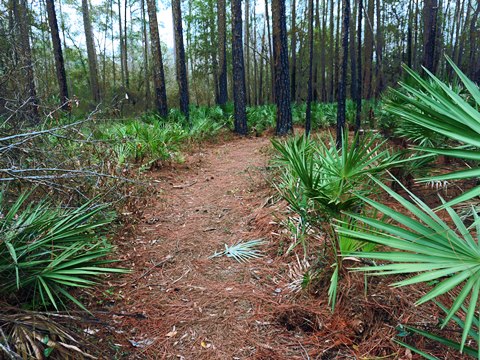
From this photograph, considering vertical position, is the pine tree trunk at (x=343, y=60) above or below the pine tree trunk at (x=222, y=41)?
below

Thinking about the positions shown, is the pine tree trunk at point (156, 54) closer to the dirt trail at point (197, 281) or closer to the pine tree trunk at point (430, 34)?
the dirt trail at point (197, 281)

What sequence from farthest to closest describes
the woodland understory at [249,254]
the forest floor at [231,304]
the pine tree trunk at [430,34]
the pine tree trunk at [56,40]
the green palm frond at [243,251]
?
1. the pine tree trunk at [56,40]
2. the pine tree trunk at [430,34]
3. the green palm frond at [243,251]
4. the forest floor at [231,304]
5. the woodland understory at [249,254]

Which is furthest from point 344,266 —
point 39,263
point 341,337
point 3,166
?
point 3,166

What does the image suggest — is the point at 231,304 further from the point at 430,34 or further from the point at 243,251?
the point at 430,34

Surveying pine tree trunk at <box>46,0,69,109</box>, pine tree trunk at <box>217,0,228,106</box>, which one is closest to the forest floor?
pine tree trunk at <box>46,0,69,109</box>

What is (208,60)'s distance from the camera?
24172 mm

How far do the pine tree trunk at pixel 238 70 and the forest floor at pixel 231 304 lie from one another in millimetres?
7325

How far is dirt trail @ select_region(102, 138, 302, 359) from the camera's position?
229 centimetres

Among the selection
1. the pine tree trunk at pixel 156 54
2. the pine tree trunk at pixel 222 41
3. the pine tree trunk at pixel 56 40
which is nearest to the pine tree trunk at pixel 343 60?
the pine tree trunk at pixel 156 54

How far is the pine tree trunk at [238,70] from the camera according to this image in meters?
10.4

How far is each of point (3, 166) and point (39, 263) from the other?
3.37 feet

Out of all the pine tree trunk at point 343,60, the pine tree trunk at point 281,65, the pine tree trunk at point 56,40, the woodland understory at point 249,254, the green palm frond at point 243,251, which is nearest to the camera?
the woodland understory at point 249,254

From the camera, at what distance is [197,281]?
3.03 metres

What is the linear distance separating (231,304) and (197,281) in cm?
49
